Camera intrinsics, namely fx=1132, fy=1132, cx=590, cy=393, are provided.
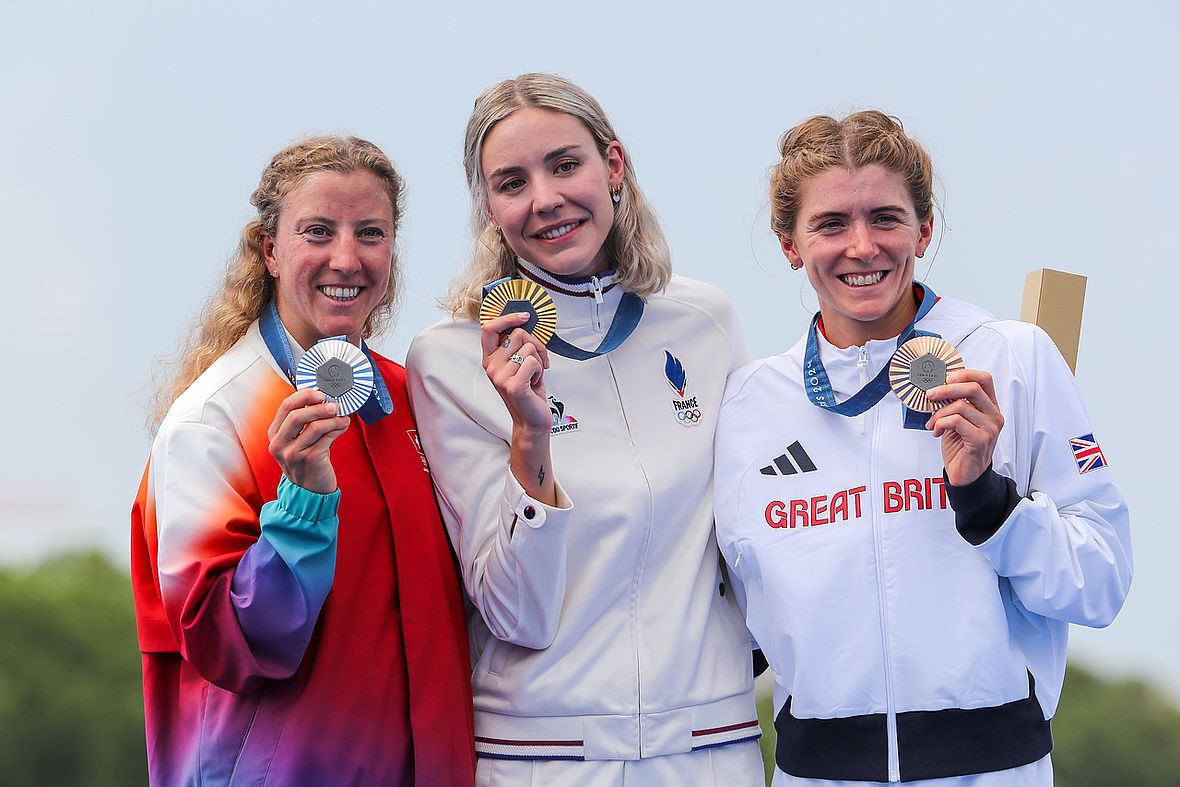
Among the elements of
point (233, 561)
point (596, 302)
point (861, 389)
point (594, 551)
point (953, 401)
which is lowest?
point (233, 561)

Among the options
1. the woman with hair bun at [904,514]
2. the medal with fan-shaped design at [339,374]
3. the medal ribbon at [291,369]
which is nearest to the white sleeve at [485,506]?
the medal ribbon at [291,369]

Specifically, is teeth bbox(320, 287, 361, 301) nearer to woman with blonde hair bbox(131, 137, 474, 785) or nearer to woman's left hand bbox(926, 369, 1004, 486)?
woman with blonde hair bbox(131, 137, 474, 785)

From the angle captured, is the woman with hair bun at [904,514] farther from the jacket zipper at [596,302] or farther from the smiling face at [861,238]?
the jacket zipper at [596,302]

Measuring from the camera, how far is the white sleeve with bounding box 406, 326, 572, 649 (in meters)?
2.66

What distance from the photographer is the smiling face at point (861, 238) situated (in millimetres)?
2695

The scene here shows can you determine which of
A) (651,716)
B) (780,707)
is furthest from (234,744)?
(780,707)

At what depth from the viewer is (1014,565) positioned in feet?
7.95

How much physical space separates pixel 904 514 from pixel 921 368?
350 mm

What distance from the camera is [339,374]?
2.51 m

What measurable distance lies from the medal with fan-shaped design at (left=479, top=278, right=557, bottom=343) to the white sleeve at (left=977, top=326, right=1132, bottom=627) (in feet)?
3.52

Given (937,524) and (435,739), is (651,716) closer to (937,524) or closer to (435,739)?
(435,739)

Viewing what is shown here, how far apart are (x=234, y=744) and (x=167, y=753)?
22 cm

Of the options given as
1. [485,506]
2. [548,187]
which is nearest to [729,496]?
[485,506]

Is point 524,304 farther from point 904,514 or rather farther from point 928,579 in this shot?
point 928,579
